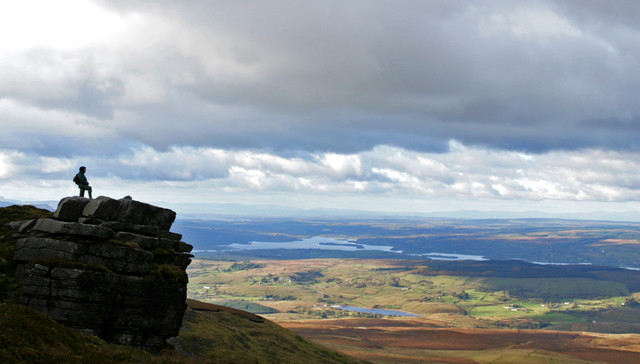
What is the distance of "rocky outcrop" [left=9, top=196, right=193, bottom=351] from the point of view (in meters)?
45.8

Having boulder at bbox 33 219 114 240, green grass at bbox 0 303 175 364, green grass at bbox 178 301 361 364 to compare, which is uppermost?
boulder at bbox 33 219 114 240

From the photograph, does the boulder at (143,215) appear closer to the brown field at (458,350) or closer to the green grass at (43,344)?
the green grass at (43,344)

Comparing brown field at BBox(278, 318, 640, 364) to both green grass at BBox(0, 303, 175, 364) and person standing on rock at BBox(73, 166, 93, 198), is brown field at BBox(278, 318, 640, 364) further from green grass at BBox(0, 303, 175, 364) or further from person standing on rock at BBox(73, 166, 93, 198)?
green grass at BBox(0, 303, 175, 364)

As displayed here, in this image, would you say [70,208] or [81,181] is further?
[81,181]

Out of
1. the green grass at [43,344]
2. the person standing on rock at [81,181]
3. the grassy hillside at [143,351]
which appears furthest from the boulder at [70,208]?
the green grass at [43,344]

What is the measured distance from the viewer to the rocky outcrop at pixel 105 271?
45.8 metres

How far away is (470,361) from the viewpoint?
6137 inches

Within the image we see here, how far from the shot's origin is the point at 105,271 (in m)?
48.3

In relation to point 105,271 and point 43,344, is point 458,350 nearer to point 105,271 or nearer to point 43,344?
point 105,271

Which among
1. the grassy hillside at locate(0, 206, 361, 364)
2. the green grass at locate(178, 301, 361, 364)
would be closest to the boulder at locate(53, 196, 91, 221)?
the grassy hillside at locate(0, 206, 361, 364)

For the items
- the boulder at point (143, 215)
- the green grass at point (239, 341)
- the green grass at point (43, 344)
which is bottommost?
the green grass at point (239, 341)

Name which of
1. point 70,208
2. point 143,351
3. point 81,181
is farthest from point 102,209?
point 143,351

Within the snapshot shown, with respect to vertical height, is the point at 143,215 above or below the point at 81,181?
below

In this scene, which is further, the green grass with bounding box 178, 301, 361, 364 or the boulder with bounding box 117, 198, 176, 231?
the green grass with bounding box 178, 301, 361, 364
